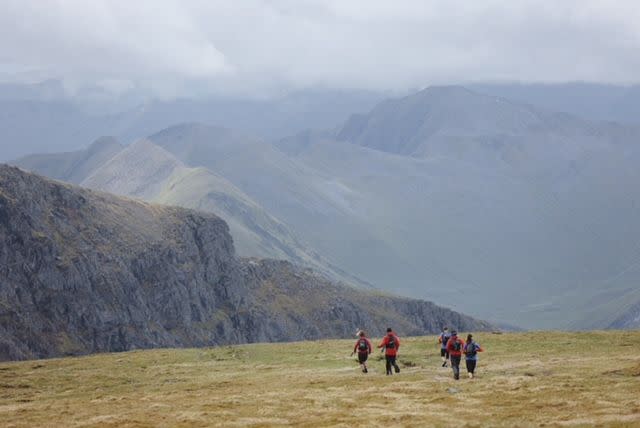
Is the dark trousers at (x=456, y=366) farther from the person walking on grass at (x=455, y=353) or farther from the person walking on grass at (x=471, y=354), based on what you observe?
the person walking on grass at (x=471, y=354)

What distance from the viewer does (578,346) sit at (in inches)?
3157

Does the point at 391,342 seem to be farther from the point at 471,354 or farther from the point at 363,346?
the point at 471,354

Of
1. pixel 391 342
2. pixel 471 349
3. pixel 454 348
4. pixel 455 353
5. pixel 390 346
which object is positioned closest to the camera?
pixel 471 349

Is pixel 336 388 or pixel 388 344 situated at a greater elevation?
pixel 388 344

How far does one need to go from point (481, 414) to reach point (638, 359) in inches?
859

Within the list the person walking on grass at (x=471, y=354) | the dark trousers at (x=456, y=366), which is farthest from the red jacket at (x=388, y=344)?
the person walking on grass at (x=471, y=354)

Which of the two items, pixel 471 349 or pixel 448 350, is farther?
pixel 448 350

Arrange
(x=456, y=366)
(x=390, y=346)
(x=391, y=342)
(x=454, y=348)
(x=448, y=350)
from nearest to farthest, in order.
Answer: (x=456, y=366), (x=454, y=348), (x=448, y=350), (x=391, y=342), (x=390, y=346)

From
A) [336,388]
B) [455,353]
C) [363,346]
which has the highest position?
[363,346]

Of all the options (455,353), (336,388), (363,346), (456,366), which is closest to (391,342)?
(363,346)

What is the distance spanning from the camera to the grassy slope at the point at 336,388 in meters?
48.3

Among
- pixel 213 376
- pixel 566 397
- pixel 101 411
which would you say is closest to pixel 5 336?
pixel 213 376

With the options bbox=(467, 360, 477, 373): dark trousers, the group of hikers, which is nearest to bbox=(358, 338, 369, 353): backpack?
the group of hikers

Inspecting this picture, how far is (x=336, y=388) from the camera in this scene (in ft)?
195
